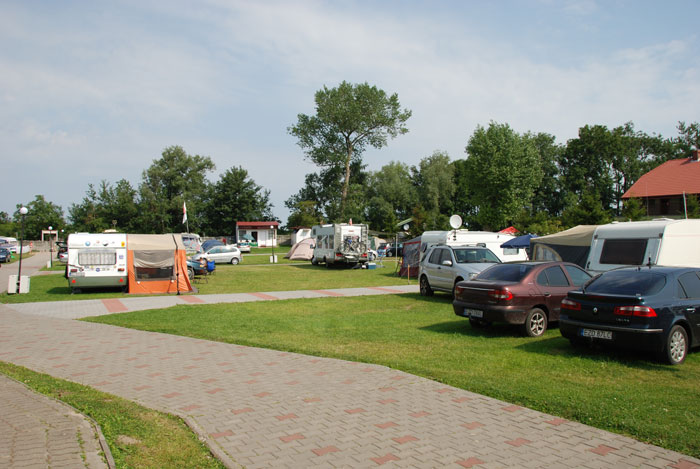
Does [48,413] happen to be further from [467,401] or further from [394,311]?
[394,311]

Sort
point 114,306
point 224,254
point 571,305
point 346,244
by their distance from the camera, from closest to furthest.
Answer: point 571,305 < point 114,306 < point 346,244 < point 224,254

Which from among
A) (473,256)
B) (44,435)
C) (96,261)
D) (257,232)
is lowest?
(44,435)

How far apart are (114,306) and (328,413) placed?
12192 millimetres

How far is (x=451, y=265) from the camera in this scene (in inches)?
605

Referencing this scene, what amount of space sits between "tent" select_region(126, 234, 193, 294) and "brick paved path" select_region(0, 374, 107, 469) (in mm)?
14044

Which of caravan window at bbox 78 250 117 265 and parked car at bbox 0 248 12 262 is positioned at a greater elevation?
caravan window at bbox 78 250 117 265

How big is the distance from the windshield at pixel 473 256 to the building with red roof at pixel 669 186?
1627 inches

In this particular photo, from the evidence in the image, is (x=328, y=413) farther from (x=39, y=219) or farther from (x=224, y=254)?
(x=39, y=219)

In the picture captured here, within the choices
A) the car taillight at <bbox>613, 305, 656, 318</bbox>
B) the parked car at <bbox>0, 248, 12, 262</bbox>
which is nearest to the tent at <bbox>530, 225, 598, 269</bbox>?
the car taillight at <bbox>613, 305, 656, 318</bbox>

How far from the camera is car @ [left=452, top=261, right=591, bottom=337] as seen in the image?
9.46 m

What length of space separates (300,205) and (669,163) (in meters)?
43.6

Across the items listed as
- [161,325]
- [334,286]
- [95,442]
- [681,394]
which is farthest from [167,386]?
[334,286]

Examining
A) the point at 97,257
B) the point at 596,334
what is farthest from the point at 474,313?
the point at 97,257

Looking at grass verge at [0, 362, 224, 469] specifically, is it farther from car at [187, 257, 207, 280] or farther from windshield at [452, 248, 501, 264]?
car at [187, 257, 207, 280]
